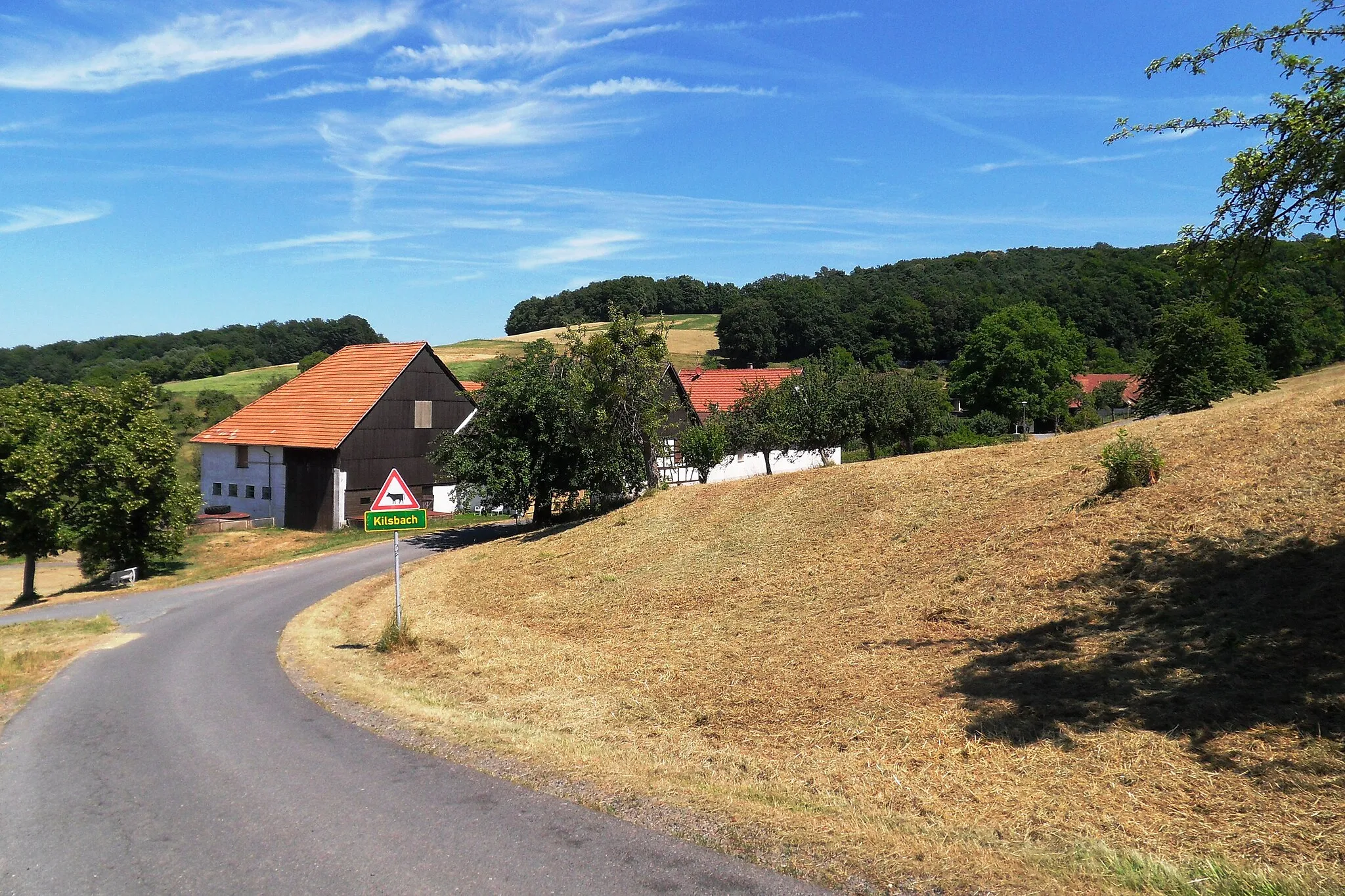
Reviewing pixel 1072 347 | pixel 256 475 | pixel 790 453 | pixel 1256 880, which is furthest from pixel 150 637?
pixel 1072 347

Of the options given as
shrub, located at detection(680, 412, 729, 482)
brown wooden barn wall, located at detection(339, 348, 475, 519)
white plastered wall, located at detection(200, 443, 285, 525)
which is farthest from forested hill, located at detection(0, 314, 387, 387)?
shrub, located at detection(680, 412, 729, 482)

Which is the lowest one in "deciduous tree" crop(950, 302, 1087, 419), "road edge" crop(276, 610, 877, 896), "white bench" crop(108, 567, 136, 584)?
"white bench" crop(108, 567, 136, 584)

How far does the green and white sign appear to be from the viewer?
14016 mm

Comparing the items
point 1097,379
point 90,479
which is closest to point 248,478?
point 90,479

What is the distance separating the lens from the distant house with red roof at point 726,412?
37.9 metres

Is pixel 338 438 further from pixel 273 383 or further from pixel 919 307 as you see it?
pixel 919 307

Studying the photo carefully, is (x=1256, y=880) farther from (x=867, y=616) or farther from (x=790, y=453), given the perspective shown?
(x=790, y=453)

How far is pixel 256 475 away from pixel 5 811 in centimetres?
3744

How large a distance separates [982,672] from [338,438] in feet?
114

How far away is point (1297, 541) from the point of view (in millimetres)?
9250

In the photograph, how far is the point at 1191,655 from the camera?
7.77 meters

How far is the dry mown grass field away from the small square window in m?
25.3

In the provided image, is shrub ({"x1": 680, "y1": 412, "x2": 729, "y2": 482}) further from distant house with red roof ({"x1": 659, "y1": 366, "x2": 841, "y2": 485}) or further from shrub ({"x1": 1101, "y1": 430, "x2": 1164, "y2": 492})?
shrub ({"x1": 1101, "y1": 430, "x2": 1164, "y2": 492})

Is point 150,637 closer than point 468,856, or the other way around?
point 468,856
